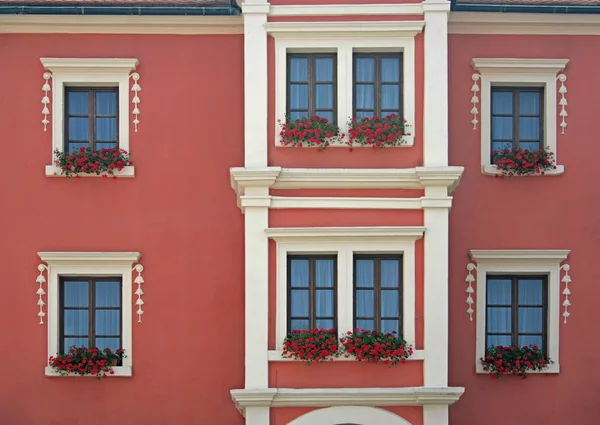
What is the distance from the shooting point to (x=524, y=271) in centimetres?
1723

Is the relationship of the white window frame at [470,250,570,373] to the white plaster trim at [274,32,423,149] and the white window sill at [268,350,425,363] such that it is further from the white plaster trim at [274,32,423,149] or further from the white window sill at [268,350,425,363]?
the white plaster trim at [274,32,423,149]

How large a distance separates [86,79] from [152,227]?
2.72m

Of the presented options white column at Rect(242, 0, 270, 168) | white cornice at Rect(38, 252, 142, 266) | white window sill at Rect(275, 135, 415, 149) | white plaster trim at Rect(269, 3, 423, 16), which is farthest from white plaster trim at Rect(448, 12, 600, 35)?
white cornice at Rect(38, 252, 142, 266)

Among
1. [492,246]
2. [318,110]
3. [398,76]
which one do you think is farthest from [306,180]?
[492,246]

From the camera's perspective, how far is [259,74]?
16344 mm

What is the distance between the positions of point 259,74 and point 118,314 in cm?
462

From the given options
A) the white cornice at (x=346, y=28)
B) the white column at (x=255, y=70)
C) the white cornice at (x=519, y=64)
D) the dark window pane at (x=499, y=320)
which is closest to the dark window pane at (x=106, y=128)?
the white column at (x=255, y=70)

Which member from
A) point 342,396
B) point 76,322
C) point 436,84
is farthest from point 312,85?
point 76,322

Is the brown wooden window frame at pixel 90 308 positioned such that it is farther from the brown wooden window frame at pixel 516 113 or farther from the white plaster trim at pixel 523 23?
the white plaster trim at pixel 523 23

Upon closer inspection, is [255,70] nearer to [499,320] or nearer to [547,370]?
[499,320]

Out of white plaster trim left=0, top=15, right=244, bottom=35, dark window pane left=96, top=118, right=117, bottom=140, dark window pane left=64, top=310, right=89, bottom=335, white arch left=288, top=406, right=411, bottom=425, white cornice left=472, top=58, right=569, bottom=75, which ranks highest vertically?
white plaster trim left=0, top=15, right=244, bottom=35

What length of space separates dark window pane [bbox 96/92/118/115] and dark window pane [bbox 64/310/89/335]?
3.37 m

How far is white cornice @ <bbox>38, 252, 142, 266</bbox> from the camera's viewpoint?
17.0m

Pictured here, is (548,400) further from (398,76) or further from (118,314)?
(118,314)
